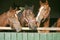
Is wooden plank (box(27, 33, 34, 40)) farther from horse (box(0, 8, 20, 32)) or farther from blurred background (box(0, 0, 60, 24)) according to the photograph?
blurred background (box(0, 0, 60, 24))

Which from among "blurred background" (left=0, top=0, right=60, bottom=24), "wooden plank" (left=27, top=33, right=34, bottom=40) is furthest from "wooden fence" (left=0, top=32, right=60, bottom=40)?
"blurred background" (left=0, top=0, right=60, bottom=24)

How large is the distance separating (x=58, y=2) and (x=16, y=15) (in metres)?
0.37

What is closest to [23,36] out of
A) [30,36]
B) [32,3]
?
[30,36]

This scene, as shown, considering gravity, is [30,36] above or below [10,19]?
below

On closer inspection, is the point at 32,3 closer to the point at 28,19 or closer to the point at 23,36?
the point at 28,19

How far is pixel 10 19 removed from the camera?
5.49 ft

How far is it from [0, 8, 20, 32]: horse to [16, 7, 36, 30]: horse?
5cm

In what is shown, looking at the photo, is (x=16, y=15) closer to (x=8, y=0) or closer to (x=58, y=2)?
(x=8, y=0)

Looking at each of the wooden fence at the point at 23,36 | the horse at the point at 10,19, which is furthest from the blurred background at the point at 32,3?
the wooden fence at the point at 23,36

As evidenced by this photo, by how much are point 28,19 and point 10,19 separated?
14cm

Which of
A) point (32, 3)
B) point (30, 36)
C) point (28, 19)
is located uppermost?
point (32, 3)

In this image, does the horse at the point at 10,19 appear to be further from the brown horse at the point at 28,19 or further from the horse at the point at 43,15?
the horse at the point at 43,15

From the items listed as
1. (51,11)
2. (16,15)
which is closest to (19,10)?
(16,15)

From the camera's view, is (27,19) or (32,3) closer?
(27,19)
